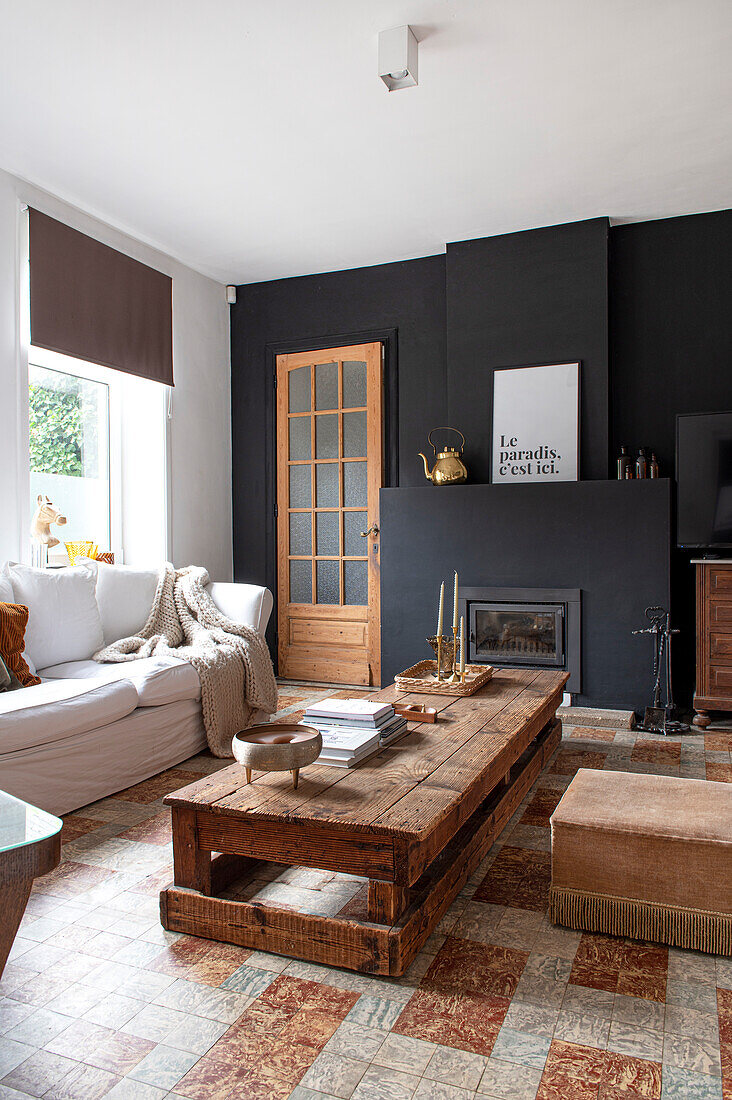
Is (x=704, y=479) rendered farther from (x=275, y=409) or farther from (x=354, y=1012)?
(x=354, y=1012)

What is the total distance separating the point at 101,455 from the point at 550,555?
2805 mm

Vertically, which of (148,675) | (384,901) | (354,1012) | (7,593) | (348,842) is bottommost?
(354,1012)

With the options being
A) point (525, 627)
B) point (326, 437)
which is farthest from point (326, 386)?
point (525, 627)

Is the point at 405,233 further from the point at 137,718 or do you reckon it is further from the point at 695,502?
the point at 137,718

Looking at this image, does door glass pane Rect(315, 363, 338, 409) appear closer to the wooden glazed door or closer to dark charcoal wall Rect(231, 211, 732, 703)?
the wooden glazed door

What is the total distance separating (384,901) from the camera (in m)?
1.71

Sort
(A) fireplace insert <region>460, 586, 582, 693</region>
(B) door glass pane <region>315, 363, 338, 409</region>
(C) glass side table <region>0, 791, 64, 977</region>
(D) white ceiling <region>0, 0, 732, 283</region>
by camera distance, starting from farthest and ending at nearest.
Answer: (B) door glass pane <region>315, 363, 338, 409</region>, (A) fireplace insert <region>460, 586, 582, 693</region>, (D) white ceiling <region>0, 0, 732, 283</region>, (C) glass side table <region>0, 791, 64, 977</region>

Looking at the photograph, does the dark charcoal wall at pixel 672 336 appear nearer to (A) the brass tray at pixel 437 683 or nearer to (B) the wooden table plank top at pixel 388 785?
(A) the brass tray at pixel 437 683

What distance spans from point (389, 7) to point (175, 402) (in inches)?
116

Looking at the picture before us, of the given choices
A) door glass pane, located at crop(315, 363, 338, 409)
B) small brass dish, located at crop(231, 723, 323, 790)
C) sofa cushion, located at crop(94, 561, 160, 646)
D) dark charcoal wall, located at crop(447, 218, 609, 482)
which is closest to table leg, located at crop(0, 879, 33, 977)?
small brass dish, located at crop(231, 723, 323, 790)

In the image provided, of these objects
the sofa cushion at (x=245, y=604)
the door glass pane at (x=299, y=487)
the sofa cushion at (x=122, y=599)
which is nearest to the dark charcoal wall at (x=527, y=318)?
the door glass pane at (x=299, y=487)

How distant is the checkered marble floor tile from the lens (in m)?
1.39

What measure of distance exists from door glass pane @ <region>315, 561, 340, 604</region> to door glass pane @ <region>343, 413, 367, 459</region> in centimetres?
76

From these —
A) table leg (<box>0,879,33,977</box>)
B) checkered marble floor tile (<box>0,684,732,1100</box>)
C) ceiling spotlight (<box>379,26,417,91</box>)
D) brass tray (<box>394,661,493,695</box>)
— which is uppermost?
ceiling spotlight (<box>379,26,417,91</box>)
